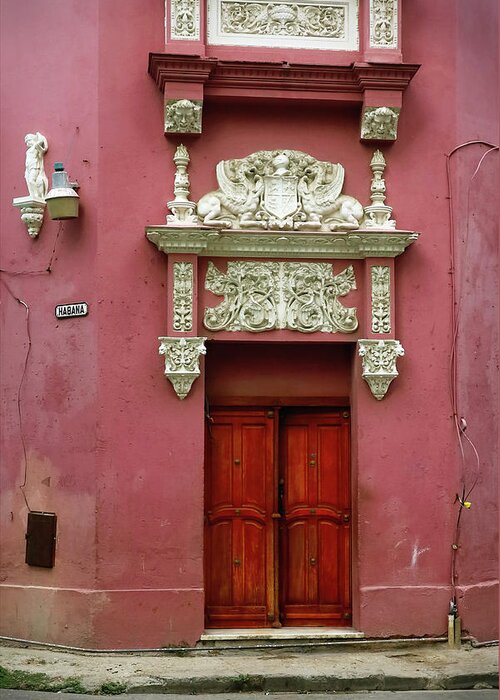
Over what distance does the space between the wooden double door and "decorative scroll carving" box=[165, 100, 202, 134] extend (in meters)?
2.60

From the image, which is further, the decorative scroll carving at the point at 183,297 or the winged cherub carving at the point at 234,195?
the winged cherub carving at the point at 234,195

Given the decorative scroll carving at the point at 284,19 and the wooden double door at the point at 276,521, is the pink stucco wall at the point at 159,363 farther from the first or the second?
the decorative scroll carving at the point at 284,19

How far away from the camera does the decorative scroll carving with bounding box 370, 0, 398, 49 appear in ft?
31.6

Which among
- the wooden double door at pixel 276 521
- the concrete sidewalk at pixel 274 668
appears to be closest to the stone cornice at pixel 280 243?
the wooden double door at pixel 276 521

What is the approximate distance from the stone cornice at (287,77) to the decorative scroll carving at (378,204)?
0.60 metres

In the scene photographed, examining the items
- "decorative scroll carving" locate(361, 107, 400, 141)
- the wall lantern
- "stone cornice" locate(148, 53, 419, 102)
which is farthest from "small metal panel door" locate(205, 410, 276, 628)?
"stone cornice" locate(148, 53, 419, 102)

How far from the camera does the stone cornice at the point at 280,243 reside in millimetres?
9445

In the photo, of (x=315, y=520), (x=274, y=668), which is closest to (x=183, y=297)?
(x=315, y=520)

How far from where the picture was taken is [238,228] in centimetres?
966

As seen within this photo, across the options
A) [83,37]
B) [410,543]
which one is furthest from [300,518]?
[83,37]

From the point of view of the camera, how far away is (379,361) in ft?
31.6

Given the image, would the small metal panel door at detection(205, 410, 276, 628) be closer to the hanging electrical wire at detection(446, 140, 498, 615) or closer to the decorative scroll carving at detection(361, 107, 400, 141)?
the hanging electrical wire at detection(446, 140, 498, 615)

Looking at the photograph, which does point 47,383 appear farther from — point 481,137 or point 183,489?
point 481,137

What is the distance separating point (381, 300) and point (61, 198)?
3.00m
